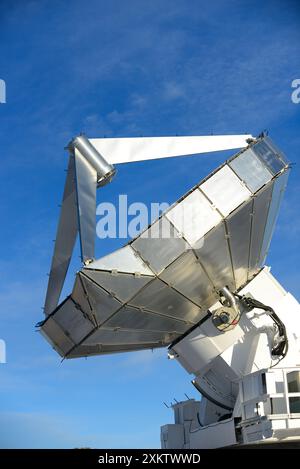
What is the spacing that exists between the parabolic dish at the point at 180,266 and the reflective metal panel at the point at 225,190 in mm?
36

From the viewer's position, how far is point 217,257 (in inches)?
1022

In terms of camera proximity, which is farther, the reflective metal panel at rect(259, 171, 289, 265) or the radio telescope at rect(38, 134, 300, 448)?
the reflective metal panel at rect(259, 171, 289, 265)

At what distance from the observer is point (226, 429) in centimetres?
2567

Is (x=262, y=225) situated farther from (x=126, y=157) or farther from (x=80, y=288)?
(x=80, y=288)

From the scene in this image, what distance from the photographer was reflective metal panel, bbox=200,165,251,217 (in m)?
25.1

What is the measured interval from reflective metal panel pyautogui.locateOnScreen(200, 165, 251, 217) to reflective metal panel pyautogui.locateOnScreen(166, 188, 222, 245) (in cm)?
29

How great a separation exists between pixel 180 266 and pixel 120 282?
236 centimetres

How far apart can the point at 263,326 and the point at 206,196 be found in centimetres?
568

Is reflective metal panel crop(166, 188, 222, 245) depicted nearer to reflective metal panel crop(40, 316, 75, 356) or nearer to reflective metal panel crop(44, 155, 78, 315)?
reflective metal panel crop(44, 155, 78, 315)

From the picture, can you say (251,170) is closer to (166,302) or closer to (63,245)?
(166,302)

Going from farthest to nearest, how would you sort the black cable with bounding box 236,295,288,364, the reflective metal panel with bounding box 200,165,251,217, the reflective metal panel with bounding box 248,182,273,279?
1. the reflective metal panel with bounding box 248,182,273,279
2. the black cable with bounding box 236,295,288,364
3. the reflective metal panel with bounding box 200,165,251,217

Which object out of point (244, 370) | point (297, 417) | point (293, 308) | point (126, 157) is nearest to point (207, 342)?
point (244, 370)

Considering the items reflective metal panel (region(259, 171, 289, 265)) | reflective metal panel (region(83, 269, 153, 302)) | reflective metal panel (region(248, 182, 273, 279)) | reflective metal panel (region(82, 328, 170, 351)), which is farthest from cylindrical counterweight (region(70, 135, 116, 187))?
reflective metal panel (region(259, 171, 289, 265))

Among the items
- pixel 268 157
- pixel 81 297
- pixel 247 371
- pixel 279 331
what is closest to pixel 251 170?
pixel 268 157
